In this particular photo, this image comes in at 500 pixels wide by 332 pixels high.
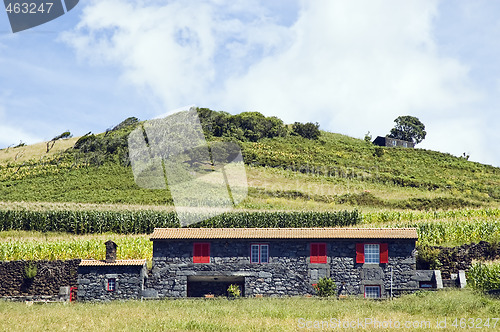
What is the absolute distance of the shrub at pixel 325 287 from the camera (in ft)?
109

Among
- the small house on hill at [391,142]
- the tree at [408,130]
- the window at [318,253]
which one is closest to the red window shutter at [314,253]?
the window at [318,253]

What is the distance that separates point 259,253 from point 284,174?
4287 cm

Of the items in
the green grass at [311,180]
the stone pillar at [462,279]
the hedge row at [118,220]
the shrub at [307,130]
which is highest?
the shrub at [307,130]

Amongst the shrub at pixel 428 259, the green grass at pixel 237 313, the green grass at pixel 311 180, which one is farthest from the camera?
the green grass at pixel 311 180

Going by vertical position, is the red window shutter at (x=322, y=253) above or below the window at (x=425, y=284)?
above

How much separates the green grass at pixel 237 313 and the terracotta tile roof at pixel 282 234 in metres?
5.55

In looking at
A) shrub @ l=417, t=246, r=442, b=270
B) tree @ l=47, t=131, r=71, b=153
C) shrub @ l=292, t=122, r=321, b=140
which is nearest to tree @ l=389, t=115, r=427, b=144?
shrub @ l=292, t=122, r=321, b=140

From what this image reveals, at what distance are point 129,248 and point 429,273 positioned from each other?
17927 mm

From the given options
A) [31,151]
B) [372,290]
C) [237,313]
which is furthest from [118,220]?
[31,151]

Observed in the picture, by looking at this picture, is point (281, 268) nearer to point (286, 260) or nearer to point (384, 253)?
point (286, 260)

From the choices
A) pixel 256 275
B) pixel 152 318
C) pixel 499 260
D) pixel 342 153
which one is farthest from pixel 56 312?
pixel 342 153

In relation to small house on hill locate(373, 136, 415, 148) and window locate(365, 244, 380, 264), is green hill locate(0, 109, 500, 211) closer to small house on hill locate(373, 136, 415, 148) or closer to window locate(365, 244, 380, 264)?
small house on hill locate(373, 136, 415, 148)

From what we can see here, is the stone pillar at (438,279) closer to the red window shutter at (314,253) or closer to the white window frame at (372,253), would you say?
the white window frame at (372,253)

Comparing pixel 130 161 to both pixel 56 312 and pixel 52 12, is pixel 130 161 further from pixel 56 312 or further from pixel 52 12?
pixel 52 12
